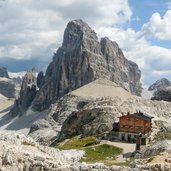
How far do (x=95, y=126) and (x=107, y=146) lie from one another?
124 ft

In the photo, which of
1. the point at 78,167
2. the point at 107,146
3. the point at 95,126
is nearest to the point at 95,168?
the point at 78,167

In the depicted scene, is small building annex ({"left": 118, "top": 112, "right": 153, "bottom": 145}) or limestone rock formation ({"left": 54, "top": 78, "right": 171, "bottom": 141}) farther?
limestone rock formation ({"left": 54, "top": 78, "right": 171, "bottom": 141})

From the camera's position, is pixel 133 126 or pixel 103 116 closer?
pixel 133 126

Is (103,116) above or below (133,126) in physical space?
above

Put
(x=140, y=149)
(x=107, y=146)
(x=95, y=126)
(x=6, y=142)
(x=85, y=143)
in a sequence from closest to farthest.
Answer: (x=6, y=142) → (x=140, y=149) → (x=107, y=146) → (x=85, y=143) → (x=95, y=126)

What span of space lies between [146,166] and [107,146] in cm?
6516

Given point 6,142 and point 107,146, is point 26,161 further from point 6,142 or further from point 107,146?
point 107,146

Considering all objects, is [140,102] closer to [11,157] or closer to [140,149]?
[140,149]

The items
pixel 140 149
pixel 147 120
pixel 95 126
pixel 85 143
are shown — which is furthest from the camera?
pixel 95 126

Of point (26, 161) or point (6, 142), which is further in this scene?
point (6, 142)

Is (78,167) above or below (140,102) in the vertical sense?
below

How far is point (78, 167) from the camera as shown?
3650 cm

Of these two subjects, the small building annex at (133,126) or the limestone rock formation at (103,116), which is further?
the limestone rock formation at (103,116)

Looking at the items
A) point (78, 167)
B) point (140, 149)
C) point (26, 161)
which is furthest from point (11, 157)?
point (140, 149)
